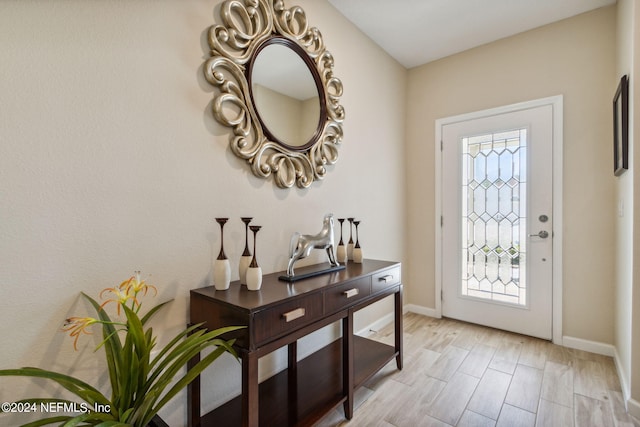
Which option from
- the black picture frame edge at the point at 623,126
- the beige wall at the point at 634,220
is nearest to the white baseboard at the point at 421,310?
the beige wall at the point at 634,220

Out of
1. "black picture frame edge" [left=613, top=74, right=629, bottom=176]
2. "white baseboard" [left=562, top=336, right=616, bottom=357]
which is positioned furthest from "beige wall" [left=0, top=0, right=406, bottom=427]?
"white baseboard" [left=562, top=336, right=616, bottom=357]

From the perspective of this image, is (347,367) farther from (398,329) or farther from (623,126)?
(623,126)

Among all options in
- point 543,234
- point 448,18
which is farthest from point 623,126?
point 448,18

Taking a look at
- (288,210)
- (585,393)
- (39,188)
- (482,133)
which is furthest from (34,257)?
(482,133)

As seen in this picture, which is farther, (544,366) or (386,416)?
(544,366)

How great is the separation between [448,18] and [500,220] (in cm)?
175

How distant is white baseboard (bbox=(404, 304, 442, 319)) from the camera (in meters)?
3.14

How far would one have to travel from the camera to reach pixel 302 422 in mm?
1436

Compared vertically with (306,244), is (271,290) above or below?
below

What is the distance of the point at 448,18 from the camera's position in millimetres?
2473

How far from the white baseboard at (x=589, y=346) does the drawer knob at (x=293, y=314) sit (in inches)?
95.0

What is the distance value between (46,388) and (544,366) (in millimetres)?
2825

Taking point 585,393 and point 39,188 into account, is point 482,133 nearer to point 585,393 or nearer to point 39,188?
point 585,393

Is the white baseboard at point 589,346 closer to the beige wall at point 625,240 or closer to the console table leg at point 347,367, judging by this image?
the beige wall at point 625,240
